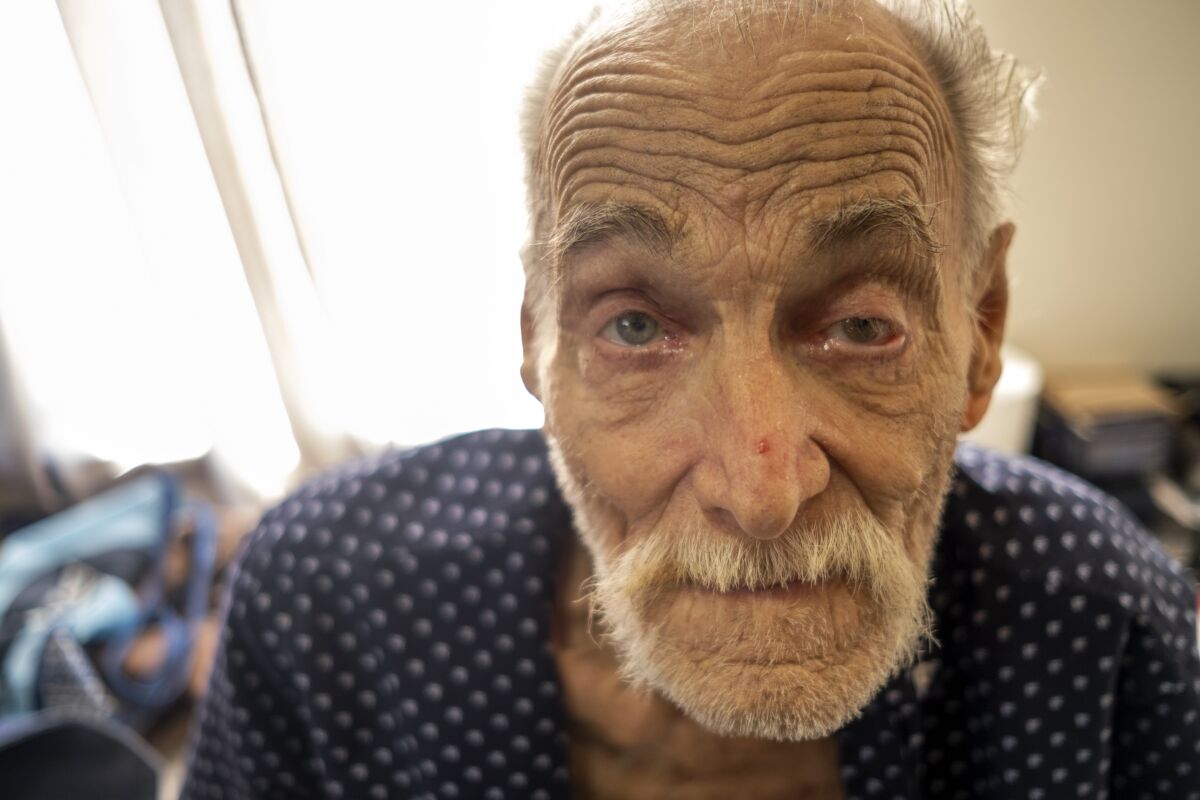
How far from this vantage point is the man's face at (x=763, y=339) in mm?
576

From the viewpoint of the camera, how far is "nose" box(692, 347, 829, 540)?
1.85ft

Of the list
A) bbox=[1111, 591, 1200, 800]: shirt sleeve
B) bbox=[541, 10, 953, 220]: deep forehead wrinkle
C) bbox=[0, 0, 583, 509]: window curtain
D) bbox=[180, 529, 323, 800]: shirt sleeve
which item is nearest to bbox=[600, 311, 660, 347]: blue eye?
bbox=[541, 10, 953, 220]: deep forehead wrinkle

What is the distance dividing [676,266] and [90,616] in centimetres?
170

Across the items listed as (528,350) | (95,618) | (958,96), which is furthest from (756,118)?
(95,618)

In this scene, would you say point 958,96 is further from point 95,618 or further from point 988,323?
point 95,618

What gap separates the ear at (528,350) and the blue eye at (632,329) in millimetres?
152

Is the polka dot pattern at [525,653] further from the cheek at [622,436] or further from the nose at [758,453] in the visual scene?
the nose at [758,453]

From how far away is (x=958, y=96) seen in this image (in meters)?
0.69

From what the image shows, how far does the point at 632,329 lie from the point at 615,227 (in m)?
0.09

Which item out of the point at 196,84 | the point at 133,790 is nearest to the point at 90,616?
the point at 133,790

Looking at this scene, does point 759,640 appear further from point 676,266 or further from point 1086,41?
point 1086,41

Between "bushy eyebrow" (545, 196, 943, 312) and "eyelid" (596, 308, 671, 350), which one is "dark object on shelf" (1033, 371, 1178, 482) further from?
"eyelid" (596, 308, 671, 350)

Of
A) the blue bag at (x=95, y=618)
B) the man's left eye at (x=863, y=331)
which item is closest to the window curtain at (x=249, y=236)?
the blue bag at (x=95, y=618)

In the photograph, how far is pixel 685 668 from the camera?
646mm
